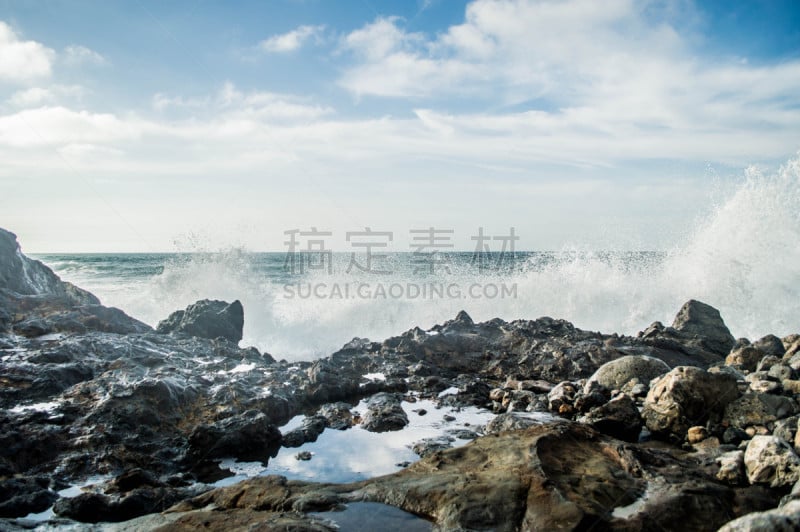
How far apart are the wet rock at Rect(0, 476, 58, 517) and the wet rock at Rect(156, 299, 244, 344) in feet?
23.2

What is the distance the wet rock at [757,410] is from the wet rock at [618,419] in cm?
95

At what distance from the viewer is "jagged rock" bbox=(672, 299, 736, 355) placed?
35.2 ft

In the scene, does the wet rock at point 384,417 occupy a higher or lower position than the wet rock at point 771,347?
lower

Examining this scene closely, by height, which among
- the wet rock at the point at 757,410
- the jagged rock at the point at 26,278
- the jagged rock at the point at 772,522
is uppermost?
the jagged rock at the point at 26,278

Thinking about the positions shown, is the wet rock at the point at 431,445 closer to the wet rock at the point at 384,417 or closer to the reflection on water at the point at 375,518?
the wet rock at the point at 384,417

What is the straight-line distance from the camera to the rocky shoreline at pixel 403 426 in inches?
135

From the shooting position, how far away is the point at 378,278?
62.2 ft

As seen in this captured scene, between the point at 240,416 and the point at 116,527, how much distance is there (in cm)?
230

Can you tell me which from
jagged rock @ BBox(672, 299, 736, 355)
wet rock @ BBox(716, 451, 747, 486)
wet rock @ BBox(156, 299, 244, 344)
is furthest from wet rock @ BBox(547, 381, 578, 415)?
wet rock @ BBox(156, 299, 244, 344)

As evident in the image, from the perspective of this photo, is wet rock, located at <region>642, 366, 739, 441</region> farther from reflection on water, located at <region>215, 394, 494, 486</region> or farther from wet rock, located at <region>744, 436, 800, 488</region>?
reflection on water, located at <region>215, 394, 494, 486</region>

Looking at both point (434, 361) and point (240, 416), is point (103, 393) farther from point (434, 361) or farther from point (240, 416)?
point (434, 361)

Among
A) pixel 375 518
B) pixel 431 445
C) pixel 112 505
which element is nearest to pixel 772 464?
pixel 431 445

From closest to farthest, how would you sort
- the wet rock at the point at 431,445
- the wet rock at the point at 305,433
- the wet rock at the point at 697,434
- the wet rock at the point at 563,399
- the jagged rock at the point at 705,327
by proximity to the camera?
the wet rock at the point at 697,434 → the wet rock at the point at 431,445 → the wet rock at the point at 305,433 → the wet rock at the point at 563,399 → the jagged rock at the point at 705,327

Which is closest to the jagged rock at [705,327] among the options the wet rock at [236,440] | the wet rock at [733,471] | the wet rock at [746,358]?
the wet rock at [746,358]
